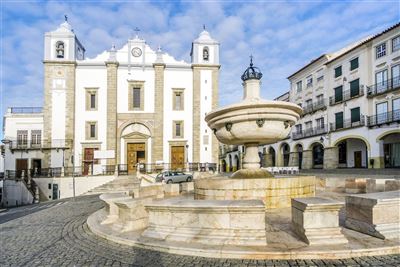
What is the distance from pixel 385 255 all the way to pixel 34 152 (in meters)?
32.3

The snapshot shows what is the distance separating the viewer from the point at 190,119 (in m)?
30.6

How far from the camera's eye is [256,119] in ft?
22.1

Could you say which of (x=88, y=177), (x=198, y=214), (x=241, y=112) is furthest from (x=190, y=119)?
(x=198, y=214)

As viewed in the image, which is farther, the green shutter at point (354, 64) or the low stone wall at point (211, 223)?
the green shutter at point (354, 64)

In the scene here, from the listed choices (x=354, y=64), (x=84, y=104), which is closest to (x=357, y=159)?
(x=354, y=64)

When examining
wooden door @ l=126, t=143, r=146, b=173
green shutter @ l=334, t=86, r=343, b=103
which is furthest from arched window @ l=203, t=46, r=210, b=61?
green shutter @ l=334, t=86, r=343, b=103

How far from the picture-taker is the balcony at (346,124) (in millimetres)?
27141

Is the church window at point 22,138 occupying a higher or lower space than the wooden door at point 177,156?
higher

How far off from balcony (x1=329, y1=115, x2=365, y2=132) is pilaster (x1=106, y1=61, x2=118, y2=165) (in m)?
24.3

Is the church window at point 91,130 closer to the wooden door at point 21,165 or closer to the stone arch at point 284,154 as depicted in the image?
the wooden door at point 21,165

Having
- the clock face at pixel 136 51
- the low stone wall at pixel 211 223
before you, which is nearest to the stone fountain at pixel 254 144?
the low stone wall at pixel 211 223

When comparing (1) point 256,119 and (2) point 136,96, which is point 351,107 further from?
(1) point 256,119

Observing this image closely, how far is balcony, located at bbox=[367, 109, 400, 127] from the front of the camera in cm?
2355

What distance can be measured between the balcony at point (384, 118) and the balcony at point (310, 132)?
613 cm
